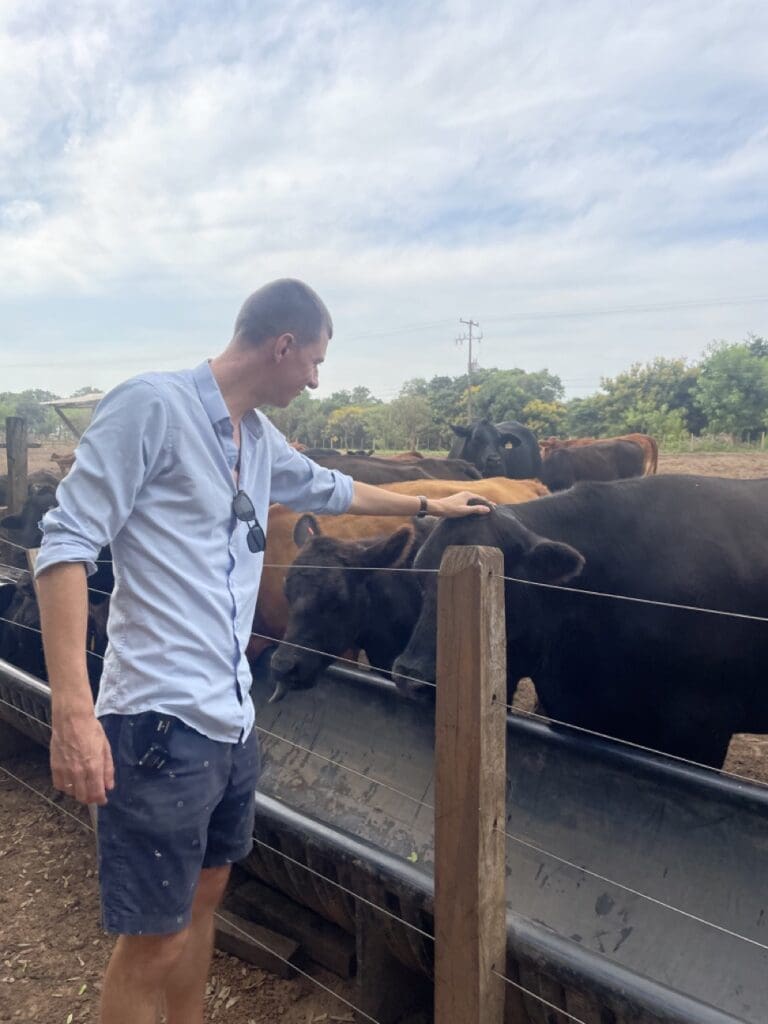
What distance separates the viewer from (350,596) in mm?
4762

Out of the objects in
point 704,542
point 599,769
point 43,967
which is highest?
point 704,542

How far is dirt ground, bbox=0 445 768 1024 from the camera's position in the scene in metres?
2.97

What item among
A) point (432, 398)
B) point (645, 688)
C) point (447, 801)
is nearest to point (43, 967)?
point (447, 801)

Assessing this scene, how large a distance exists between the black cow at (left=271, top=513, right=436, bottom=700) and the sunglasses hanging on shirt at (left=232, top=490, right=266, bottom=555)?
260 centimetres

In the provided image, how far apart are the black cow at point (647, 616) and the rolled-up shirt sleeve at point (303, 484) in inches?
41.0

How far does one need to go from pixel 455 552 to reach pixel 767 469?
2125cm

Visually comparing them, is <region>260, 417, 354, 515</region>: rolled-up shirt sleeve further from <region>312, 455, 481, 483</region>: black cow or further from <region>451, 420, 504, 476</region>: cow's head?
<region>451, 420, 504, 476</region>: cow's head

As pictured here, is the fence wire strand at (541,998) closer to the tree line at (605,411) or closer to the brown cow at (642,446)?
the brown cow at (642,446)

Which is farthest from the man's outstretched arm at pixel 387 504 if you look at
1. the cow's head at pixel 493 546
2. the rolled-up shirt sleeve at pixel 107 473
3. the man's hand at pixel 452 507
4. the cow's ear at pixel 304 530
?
the cow's ear at pixel 304 530

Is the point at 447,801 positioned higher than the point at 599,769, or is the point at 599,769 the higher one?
the point at 447,801

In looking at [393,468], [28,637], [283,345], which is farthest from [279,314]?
[393,468]

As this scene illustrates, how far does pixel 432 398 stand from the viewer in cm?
7275

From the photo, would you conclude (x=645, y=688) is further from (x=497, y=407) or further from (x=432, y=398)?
(x=432, y=398)

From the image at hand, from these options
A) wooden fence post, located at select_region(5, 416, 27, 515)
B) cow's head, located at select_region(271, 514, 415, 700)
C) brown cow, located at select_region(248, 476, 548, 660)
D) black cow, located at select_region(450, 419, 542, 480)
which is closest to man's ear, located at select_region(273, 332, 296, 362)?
cow's head, located at select_region(271, 514, 415, 700)
